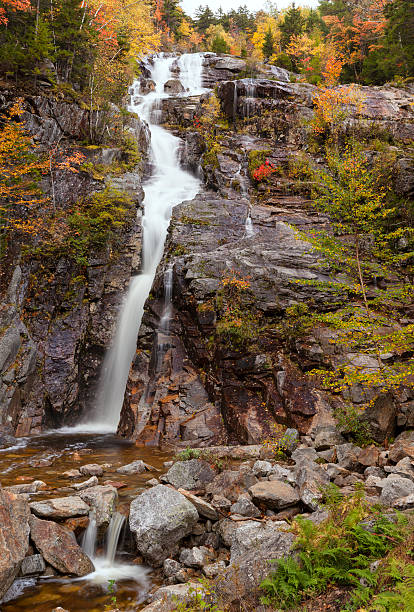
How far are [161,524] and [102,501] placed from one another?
1284 mm

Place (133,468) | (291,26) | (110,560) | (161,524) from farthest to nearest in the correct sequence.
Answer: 1. (291,26)
2. (133,468)
3. (110,560)
4. (161,524)

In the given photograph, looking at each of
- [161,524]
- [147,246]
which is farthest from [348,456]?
[147,246]

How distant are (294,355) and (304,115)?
766 inches

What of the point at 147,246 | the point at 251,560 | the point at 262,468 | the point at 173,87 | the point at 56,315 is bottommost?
the point at 262,468

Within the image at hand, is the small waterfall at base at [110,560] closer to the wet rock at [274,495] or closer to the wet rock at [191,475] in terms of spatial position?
the wet rock at [191,475]

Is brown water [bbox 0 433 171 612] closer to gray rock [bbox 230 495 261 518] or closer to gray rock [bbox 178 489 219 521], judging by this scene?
gray rock [bbox 178 489 219 521]

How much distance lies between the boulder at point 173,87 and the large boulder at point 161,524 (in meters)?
33.8

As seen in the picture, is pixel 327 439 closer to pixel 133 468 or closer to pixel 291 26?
pixel 133 468

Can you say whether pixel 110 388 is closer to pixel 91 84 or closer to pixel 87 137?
pixel 87 137

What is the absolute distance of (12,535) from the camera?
15.5ft

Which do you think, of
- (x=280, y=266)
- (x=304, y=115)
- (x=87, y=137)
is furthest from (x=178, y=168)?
(x=280, y=266)

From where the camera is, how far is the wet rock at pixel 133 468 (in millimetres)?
8227

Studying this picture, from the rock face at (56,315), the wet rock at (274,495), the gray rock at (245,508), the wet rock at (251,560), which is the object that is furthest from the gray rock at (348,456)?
the rock face at (56,315)

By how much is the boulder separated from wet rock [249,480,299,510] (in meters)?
33.7
